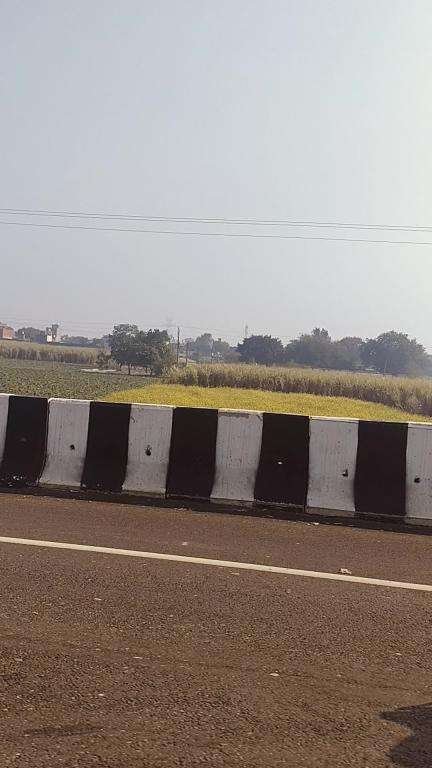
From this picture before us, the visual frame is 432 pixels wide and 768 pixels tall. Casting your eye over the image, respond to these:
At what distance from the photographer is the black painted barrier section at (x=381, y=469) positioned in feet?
26.5

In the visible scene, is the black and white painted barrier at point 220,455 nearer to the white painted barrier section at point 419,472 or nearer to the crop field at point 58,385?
the white painted barrier section at point 419,472

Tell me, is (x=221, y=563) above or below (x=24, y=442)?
below

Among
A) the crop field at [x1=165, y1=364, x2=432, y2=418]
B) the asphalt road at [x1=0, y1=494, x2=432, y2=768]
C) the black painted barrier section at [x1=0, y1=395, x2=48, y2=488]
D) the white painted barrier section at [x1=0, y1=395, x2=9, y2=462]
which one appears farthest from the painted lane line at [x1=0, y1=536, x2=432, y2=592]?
the crop field at [x1=165, y1=364, x2=432, y2=418]

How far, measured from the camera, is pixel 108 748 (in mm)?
3201

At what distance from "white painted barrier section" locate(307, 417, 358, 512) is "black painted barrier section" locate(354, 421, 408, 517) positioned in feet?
0.23

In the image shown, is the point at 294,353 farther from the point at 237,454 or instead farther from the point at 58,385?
the point at 237,454

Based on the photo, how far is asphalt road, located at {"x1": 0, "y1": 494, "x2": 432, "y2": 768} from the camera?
10.8 feet

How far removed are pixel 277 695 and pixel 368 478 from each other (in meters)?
4.59

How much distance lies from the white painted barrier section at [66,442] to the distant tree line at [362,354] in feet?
416

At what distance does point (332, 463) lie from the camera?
832 centimetres

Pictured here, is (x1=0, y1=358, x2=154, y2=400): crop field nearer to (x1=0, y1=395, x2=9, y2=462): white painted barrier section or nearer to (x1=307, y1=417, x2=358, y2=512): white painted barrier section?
(x1=0, y1=395, x2=9, y2=462): white painted barrier section

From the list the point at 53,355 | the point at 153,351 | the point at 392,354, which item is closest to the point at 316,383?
the point at 153,351

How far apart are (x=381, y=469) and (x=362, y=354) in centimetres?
15620

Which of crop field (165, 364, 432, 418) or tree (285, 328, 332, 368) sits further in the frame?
tree (285, 328, 332, 368)
